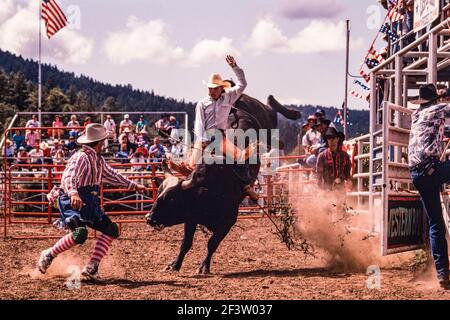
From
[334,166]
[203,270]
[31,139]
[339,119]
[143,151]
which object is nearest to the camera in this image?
[203,270]

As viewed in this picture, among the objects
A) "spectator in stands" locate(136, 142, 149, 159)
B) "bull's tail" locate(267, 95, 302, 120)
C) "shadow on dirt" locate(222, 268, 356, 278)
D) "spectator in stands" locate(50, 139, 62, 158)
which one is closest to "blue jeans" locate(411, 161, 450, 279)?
"shadow on dirt" locate(222, 268, 356, 278)

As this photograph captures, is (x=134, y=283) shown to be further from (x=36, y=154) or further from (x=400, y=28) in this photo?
(x=36, y=154)

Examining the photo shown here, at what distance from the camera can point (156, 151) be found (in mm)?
17500

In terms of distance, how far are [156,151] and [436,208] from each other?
11930 millimetres

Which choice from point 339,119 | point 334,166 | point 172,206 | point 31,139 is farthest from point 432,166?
point 339,119

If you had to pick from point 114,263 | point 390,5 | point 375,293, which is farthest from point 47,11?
point 375,293

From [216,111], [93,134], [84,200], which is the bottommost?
[84,200]

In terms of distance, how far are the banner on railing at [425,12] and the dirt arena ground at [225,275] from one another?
8.56 feet

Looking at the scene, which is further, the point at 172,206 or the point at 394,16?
the point at 394,16

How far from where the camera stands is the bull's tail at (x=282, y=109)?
10.2 meters

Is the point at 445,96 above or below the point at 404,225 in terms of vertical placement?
above

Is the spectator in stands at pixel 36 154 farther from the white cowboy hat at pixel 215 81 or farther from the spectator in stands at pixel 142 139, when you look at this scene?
the white cowboy hat at pixel 215 81
